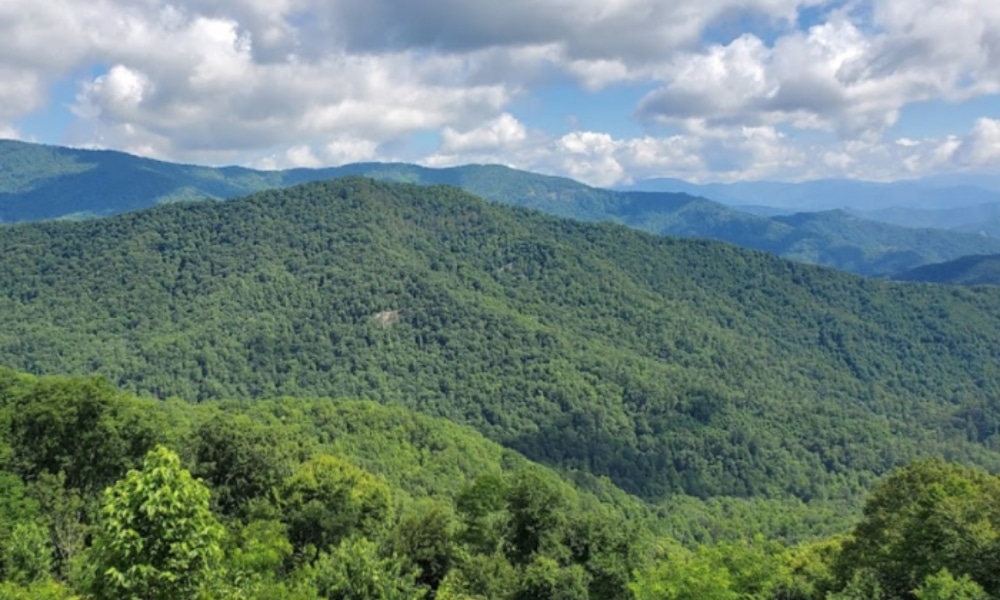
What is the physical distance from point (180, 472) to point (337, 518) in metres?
39.0

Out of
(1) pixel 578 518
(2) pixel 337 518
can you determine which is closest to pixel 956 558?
(1) pixel 578 518

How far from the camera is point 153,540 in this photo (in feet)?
49.9

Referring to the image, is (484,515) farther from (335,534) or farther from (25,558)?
(25,558)

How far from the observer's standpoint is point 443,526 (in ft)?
164

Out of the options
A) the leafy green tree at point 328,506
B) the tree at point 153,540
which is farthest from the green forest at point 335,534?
the leafy green tree at point 328,506

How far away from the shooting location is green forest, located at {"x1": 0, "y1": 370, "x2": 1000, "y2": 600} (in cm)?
1555

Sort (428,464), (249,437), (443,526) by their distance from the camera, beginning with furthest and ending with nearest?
(428,464), (249,437), (443,526)

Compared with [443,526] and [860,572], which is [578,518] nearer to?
[443,526]

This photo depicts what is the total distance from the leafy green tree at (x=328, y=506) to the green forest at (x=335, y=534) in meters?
0.14

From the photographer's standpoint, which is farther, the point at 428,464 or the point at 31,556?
the point at 428,464

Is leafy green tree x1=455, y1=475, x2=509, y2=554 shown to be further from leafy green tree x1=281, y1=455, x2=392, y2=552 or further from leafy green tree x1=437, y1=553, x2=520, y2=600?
leafy green tree x1=281, y1=455, x2=392, y2=552

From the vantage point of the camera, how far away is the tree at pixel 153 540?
49.0 ft

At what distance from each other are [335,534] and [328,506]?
2.14 m

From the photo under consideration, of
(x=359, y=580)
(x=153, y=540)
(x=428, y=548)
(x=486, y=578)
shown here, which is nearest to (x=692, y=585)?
(x=486, y=578)
